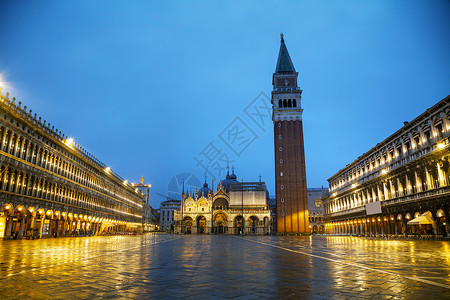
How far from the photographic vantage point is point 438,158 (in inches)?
1195

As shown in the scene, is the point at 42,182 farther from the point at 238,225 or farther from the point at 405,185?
the point at 238,225

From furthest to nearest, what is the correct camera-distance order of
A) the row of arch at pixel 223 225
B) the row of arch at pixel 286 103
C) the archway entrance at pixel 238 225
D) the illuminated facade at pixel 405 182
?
the archway entrance at pixel 238 225 → the row of arch at pixel 223 225 → the row of arch at pixel 286 103 → the illuminated facade at pixel 405 182

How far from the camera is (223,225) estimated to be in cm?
8931

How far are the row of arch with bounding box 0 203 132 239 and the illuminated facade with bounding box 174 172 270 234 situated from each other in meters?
37.1

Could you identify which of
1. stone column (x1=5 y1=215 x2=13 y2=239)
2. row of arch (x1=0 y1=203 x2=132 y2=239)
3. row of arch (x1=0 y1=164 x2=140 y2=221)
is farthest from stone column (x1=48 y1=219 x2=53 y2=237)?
stone column (x1=5 y1=215 x2=13 y2=239)

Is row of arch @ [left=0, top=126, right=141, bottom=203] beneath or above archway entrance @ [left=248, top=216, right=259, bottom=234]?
above

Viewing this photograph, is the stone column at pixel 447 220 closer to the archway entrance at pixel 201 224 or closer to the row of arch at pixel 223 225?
the row of arch at pixel 223 225

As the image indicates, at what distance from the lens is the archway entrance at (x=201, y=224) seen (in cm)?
8891

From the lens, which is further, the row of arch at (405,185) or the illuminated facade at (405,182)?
the illuminated facade at (405,182)

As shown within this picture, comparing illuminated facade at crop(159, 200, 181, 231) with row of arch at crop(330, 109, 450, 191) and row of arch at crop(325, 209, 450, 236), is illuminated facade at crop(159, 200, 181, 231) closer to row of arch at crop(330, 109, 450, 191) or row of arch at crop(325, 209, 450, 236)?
row of arch at crop(325, 209, 450, 236)

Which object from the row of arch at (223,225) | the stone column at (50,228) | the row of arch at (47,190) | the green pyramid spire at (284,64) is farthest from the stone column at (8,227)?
the green pyramid spire at (284,64)

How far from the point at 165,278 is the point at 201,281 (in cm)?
103

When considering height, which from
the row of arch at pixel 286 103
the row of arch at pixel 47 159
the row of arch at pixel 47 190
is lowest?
the row of arch at pixel 47 190

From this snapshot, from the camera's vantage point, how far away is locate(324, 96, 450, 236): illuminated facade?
30.1m
